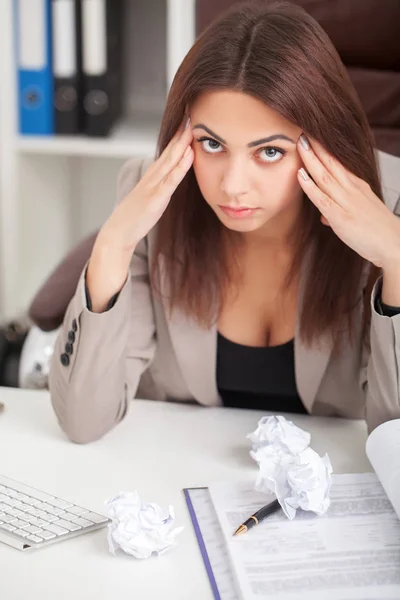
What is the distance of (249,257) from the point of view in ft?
4.49

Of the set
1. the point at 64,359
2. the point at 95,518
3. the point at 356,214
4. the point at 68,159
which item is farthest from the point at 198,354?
the point at 68,159

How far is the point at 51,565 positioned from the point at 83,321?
1.34ft

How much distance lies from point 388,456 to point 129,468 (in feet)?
1.01

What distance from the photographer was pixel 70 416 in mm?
1162

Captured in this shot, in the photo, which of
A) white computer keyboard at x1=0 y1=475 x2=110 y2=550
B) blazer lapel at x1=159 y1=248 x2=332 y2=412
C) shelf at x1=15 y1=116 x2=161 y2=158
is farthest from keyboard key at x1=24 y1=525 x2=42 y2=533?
shelf at x1=15 y1=116 x2=161 y2=158

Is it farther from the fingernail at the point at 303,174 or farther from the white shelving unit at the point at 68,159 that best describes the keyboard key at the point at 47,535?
the white shelving unit at the point at 68,159

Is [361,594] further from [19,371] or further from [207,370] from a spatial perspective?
[19,371]

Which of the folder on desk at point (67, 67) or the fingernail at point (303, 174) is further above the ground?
the fingernail at point (303, 174)

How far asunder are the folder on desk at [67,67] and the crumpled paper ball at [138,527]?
144 centimetres

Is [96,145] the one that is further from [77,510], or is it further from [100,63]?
[77,510]

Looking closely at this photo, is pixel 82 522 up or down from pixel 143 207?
down

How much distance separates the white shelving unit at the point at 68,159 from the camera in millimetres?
2098

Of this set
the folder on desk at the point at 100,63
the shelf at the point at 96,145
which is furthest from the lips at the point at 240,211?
the folder on desk at the point at 100,63

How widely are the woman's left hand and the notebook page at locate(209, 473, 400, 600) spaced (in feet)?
1.01
